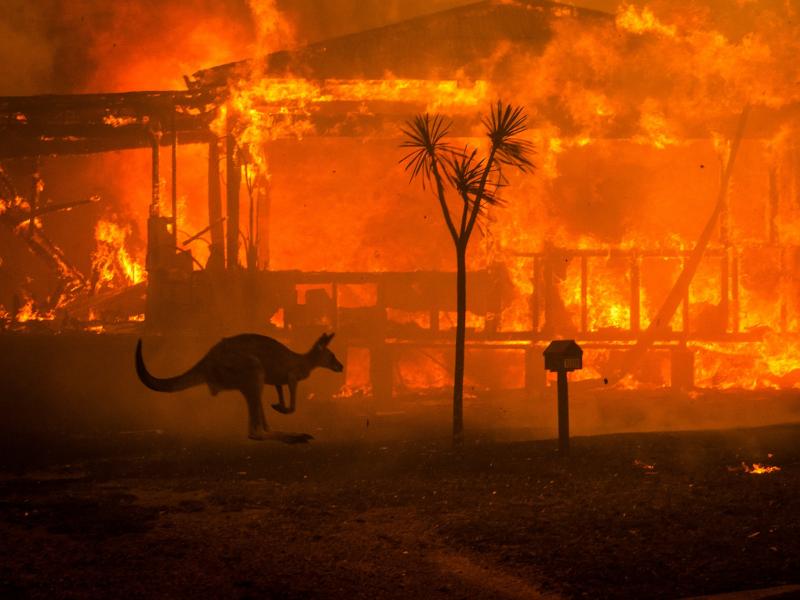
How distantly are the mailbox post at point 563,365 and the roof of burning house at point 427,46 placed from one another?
10.1m

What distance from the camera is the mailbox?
971 cm

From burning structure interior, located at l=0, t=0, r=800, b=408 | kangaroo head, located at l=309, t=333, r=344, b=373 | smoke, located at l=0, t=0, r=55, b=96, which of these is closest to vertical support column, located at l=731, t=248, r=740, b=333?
burning structure interior, located at l=0, t=0, r=800, b=408

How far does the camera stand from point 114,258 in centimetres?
2428

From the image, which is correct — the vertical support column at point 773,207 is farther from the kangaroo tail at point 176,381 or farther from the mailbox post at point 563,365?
the kangaroo tail at point 176,381

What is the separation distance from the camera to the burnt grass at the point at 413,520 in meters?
5.86

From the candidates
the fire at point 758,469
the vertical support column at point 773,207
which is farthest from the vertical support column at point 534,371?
the fire at point 758,469

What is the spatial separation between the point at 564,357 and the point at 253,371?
11.7 ft

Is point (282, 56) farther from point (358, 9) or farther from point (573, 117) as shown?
point (358, 9)

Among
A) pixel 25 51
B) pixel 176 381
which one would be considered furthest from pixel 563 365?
pixel 25 51

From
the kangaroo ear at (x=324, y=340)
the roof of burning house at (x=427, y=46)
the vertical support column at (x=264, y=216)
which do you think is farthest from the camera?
the vertical support column at (x=264, y=216)

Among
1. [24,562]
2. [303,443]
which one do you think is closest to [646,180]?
[303,443]

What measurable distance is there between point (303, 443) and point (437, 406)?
5.01 meters

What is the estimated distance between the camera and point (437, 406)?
1631cm

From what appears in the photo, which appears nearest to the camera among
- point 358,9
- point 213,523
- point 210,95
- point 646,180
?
point 213,523
